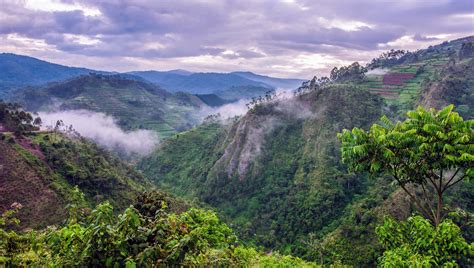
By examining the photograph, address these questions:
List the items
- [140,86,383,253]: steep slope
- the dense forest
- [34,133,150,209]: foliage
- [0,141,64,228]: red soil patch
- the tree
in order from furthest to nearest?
[140,86,383,253]: steep slope, [34,133,150,209]: foliage, [0,141,64,228]: red soil patch, the tree, the dense forest

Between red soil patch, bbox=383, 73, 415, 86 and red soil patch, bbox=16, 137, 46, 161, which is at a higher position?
red soil patch, bbox=383, 73, 415, 86

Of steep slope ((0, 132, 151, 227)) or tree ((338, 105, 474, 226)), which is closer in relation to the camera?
tree ((338, 105, 474, 226))

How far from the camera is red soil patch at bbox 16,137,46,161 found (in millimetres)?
54156

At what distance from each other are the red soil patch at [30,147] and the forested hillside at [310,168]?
43859mm

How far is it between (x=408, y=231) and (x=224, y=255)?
7.98 m

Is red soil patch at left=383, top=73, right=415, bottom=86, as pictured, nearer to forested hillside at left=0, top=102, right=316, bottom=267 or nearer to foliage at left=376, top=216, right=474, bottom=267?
forested hillside at left=0, top=102, right=316, bottom=267

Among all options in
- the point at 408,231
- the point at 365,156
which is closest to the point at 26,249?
the point at 365,156

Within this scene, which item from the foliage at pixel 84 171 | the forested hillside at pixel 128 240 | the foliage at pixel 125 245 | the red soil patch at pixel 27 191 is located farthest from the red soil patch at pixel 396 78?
the foliage at pixel 125 245

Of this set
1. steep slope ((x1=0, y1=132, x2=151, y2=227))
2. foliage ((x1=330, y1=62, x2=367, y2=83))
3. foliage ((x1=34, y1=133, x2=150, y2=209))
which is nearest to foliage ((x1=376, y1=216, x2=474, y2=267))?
steep slope ((x1=0, y1=132, x2=151, y2=227))

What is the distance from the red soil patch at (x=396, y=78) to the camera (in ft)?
398

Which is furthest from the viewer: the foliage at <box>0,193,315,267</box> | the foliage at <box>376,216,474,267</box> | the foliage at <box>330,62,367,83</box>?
the foliage at <box>330,62,367,83</box>

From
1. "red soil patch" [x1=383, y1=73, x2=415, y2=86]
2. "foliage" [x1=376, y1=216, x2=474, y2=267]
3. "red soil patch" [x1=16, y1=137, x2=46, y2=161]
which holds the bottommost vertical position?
"red soil patch" [x1=16, y1=137, x2=46, y2=161]

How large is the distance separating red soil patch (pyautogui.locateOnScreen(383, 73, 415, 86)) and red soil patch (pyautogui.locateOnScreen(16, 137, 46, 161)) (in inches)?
4458

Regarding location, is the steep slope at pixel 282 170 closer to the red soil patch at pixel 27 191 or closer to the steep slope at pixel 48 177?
the steep slope at pixel 48 177
